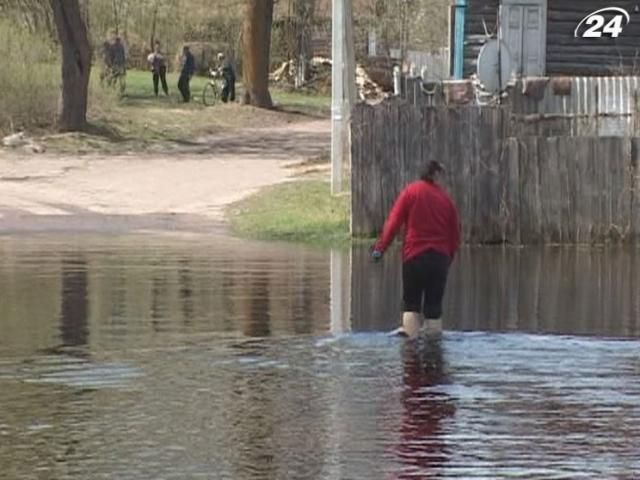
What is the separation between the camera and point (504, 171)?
22.6 meters

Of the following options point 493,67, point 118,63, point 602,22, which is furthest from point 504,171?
point 118,63

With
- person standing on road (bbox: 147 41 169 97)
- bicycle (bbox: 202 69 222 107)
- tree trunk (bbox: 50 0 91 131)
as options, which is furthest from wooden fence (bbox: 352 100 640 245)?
person standing on road (bbox: 147 41 169 97)

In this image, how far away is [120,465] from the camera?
32.7ft

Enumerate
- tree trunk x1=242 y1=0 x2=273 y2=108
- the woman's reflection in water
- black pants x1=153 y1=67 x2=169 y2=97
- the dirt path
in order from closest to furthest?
the woman's reflection in water
the dirt path
tree trunk x1=242 y1=0 x2=273 y2=108
black pants x1=153 y1=67 x2=169 y2=97

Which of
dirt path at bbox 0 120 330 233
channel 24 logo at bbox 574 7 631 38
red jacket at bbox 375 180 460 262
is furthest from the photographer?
channel 24 logo at bbox 574 7 631 38

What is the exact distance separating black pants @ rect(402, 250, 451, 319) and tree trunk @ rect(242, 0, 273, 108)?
34.1 m

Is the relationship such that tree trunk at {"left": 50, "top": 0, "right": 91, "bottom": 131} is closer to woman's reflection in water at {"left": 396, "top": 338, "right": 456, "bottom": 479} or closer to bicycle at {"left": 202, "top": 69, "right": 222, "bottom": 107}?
bicycle at {"left": 202, "top": 69, "right": 222, "bottom": 107}

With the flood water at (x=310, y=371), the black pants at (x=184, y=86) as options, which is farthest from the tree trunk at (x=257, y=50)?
the flood water at (x=310, y=371)

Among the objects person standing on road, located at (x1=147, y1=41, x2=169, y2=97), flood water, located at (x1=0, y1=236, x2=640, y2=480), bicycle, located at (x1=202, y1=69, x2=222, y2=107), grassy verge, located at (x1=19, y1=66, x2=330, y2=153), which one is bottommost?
flood water, located at (x1=0, y1=236, x2=640, y2=480)

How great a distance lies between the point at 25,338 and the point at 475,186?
9008mm

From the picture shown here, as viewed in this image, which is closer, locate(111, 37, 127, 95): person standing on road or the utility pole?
the utility pole

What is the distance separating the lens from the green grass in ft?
78.7

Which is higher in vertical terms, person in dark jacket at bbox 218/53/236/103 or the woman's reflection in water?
person in dark jacket at bbox 218/53/236/103

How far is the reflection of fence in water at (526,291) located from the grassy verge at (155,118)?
56.2ft
